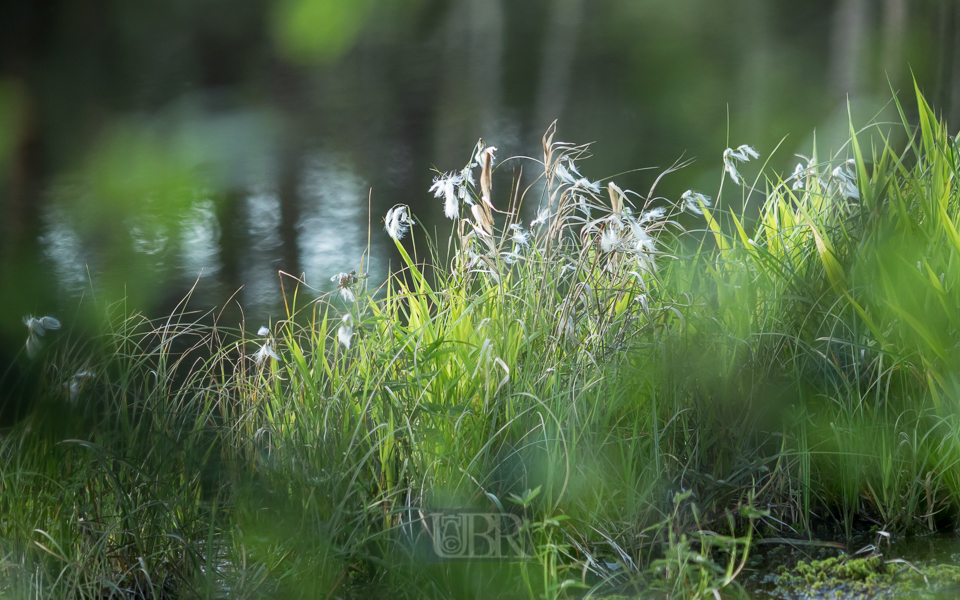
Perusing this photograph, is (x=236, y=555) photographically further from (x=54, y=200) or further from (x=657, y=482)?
(x=54, y=200)

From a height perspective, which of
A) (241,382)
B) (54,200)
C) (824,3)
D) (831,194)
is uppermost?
(824,3)

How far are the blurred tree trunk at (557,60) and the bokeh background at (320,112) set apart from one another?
0.18 ft

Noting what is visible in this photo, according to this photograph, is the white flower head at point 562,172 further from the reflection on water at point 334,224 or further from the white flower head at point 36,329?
the reflection on water at point 334,224

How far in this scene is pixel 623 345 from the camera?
1763mm

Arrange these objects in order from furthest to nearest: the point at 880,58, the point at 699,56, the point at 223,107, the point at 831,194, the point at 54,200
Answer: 1. the point at 699,56
2. the point at 880,58
3. the point at 223,107
4. the point at 54,200
5. the point at 831,194

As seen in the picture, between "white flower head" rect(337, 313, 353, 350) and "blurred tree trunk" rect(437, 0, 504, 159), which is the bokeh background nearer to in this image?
"blurred tree trunk" rect(437, 0, 504, 159)

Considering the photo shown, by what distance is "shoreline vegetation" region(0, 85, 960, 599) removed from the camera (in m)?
1.48

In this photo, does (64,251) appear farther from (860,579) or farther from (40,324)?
(860,579)

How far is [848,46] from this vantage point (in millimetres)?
10305

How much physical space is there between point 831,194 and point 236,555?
1.66 m

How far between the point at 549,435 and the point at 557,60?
10.3 metres

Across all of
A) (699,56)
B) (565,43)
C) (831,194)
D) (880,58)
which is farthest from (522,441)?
(565,43)
